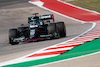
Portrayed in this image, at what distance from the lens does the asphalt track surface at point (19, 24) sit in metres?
11.5

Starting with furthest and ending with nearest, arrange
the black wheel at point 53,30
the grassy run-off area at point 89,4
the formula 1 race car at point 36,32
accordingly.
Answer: the grassy run-off area at point 89,4 → the black wheel at point 53,30 → the formula 1 race car at point 36,32

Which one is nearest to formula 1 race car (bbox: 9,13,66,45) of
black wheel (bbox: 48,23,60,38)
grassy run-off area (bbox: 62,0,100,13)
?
black wheel (bbox: 48,23,60,38)

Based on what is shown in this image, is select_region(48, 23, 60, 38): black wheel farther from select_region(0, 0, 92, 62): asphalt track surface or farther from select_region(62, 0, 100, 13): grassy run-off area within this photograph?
select_region(62, 0, 100, 13): grassy run-off area

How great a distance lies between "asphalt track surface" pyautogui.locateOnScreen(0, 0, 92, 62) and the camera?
1148 cm

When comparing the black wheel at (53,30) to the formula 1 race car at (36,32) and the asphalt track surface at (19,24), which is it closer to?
the formula 1 race car at (36,32)

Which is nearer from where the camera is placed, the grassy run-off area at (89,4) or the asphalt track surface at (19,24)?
the asphalt track surface at (19,24)

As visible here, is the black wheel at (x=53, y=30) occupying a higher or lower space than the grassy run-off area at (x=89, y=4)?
lower

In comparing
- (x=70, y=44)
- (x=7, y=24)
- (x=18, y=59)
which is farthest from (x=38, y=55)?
(x=7, y=24)

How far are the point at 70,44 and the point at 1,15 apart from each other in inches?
579

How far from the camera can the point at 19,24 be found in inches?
843

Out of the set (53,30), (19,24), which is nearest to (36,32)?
(53,30)

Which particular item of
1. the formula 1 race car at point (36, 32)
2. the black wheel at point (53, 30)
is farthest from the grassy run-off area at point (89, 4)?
the black wheel at point (53, 30)

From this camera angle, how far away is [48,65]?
9008 millimetres

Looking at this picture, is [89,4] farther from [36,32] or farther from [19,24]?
[36,32]
